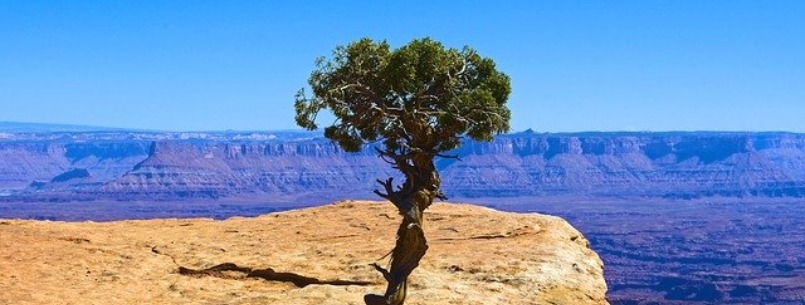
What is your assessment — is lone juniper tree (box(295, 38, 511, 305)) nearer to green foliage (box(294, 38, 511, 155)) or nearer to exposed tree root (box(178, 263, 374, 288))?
green foliage (box(294, 38, 511, 155))

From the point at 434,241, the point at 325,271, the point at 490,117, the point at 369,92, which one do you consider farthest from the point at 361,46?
the point at 434,241

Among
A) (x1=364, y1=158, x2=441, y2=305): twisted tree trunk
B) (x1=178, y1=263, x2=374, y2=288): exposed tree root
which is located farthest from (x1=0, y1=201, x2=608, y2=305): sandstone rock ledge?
(x1=364, y1=158, x2=441, y2=305): twisted tree trunk

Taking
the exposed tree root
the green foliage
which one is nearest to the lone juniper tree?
the green foliage

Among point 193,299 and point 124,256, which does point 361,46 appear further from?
point 124,256

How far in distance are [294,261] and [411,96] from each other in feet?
28.9

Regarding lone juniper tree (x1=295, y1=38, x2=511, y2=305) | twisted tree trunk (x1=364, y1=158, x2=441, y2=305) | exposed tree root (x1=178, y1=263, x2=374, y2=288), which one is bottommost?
exposed tree root (x1=178, y1=263, x2=374, y2=288)

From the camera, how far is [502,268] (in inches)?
1120

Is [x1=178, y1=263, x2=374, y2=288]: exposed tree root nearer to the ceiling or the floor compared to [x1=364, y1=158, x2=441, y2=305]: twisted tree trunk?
nearer to the floor

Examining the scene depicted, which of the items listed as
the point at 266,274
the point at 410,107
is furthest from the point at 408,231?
the point at 266,274

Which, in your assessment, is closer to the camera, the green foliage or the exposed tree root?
the green foliage

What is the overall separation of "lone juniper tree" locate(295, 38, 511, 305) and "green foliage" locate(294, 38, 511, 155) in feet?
0.08

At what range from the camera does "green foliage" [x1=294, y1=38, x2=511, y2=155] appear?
78.9 feet

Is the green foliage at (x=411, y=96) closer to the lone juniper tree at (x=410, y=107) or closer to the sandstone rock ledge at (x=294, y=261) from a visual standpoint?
the lone juniper tree at (x=410, y=107)

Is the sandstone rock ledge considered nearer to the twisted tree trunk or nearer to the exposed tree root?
the exposed tree root
